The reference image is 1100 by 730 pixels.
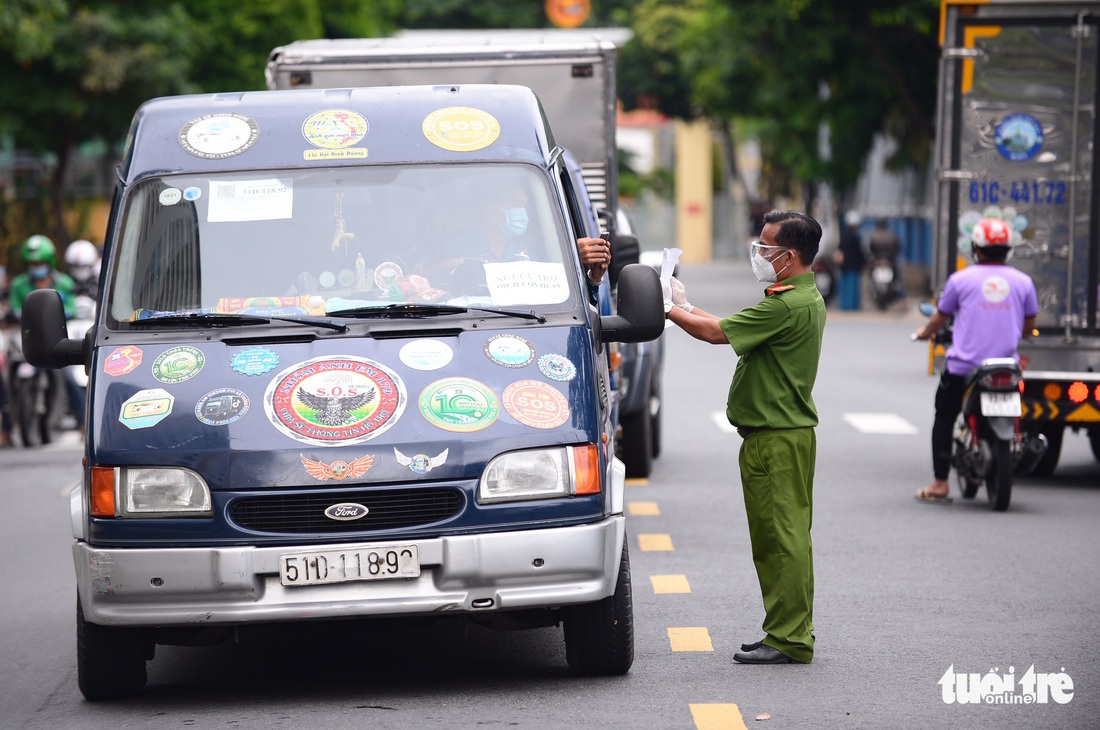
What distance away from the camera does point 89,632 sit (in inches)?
256

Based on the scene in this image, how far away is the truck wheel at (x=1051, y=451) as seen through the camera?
1262 centimetres

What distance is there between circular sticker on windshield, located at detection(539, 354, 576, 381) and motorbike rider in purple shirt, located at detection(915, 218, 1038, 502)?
16.1 feet

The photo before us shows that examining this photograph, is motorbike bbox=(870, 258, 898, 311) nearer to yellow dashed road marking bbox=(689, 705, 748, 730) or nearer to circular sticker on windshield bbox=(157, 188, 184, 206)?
circular sticker on windshield bbox=(157, 188, 184, 206)

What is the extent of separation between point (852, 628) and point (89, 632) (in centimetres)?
318

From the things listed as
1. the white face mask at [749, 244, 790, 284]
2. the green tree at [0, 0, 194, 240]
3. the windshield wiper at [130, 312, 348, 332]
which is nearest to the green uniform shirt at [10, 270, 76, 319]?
the windshield wiper at [130, 312, 348, 332]

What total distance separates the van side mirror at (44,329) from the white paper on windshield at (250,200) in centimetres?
69

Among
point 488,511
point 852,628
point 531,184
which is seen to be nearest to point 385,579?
point 488,511

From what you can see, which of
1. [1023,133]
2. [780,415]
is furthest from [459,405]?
[1023,133]

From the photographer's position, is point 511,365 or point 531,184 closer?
point 511,365

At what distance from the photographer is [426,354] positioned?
653 centimetres

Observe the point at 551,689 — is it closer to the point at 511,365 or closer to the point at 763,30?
the point at 511,365

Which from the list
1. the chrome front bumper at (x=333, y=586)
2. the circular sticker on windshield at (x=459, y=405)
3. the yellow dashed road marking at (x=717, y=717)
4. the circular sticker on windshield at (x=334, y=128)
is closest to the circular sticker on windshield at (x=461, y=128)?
the circular sticker on windshield at (x=334, y=128)

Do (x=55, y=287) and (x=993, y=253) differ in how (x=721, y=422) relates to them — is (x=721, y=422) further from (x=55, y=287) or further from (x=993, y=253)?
(x=55, y=287)

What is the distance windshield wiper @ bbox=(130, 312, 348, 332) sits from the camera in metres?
6.67
